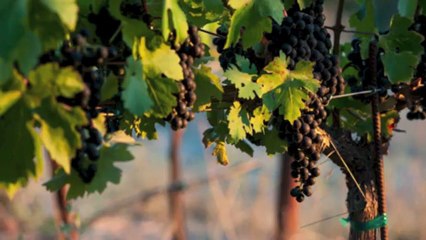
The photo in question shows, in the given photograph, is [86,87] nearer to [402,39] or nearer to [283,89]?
[283,89]

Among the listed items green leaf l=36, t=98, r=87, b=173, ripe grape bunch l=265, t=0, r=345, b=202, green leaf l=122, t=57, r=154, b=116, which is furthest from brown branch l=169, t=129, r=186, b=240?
green leaf l=36, t=98, r=87, b=173

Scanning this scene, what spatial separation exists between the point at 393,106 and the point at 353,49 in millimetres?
240

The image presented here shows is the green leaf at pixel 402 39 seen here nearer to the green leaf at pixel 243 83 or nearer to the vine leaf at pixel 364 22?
the vine leaf at pixel 364 22

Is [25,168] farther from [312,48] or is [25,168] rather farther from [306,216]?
[306,216]

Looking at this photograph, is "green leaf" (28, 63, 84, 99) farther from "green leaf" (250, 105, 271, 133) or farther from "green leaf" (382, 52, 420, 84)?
"green leaf" (382, 52, 420, 84)

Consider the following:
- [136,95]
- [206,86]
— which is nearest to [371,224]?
[206,86]

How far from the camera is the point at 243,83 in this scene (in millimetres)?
2193

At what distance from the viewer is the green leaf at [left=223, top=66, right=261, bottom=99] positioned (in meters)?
2.17

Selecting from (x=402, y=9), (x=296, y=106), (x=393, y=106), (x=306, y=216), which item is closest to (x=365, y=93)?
(x=393, y=106)

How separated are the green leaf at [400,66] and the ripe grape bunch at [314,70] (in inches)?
6.7

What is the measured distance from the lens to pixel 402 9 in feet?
7.88

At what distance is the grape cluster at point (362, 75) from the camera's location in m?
2.64

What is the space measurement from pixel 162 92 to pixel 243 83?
368 millimetres

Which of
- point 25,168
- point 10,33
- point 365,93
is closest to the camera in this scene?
point 10,33
